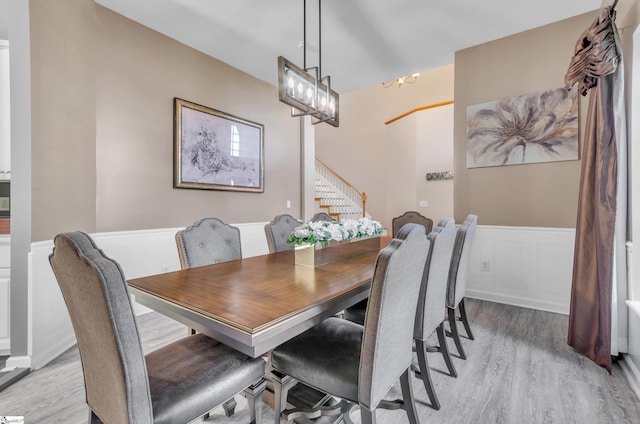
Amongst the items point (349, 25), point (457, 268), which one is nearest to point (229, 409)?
point (457, 268)

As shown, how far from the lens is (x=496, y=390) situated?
1692 millimetres

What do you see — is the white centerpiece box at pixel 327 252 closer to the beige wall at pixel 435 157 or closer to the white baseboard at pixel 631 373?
the white baseboard at pixel 631 373

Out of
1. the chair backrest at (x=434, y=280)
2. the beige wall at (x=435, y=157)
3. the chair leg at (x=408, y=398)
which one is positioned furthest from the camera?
the beige wall at (x=435, y=157)

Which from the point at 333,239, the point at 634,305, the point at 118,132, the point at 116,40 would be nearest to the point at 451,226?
the point at 333,239

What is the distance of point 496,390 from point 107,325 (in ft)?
6.55

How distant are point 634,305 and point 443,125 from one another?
147 inches

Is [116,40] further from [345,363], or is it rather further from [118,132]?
[345,363]

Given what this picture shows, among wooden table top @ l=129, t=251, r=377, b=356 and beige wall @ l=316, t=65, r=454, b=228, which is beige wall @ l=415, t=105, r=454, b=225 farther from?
wooden table top @ l=129, t=251, r=377, b=356

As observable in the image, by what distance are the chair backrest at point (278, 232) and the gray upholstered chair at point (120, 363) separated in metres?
1.32

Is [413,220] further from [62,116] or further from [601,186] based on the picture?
[62,116]

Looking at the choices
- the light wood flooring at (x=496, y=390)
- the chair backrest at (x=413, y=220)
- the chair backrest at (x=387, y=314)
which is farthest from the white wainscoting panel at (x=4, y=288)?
the chair backrest at (x=413, y=220)

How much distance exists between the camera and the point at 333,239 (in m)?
1.78

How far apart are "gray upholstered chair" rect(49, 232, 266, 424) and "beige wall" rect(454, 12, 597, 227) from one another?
10.2 feet

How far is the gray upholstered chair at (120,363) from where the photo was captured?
2.43ft
